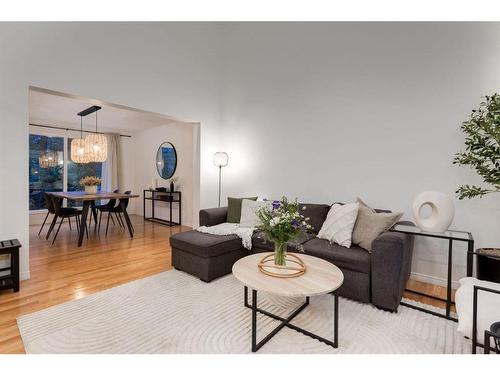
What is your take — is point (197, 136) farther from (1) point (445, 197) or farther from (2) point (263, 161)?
(1) point (445, 197)

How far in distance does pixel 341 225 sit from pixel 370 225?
26 cm

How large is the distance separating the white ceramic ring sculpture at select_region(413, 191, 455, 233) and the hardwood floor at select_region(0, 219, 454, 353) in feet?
2.28

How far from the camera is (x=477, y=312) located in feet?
4.39

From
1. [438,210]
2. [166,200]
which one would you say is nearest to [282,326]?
[438,210]

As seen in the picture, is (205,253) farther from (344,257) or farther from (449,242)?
(449,242)

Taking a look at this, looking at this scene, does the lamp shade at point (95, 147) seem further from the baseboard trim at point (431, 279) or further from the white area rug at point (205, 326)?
the baseboard trim at point (431, 279)

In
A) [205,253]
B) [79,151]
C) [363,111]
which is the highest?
[363,111]

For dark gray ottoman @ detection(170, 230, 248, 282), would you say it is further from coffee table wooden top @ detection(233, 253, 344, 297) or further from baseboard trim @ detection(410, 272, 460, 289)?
baseboard trim @ detection(410, 272, 460, 289)

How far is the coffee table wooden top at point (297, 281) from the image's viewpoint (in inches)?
60.4

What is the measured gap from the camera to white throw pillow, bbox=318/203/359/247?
2.44 meters

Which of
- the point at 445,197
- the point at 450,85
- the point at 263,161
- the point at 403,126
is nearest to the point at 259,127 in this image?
the point at 263,161

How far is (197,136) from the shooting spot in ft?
13.8

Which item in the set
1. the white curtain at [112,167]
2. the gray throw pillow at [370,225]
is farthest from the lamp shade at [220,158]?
the white curtain at [112,167]
